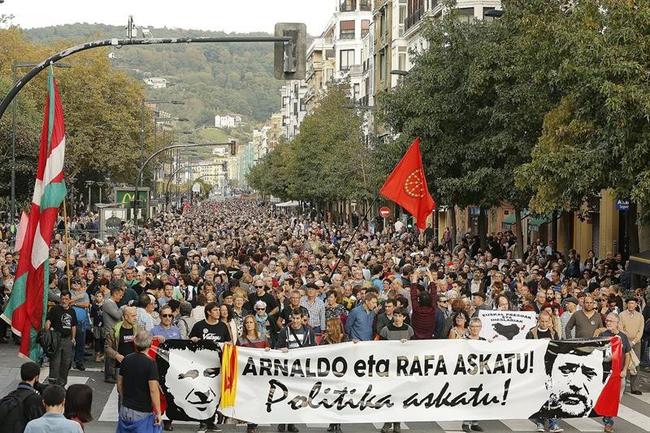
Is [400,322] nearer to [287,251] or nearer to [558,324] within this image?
[558,324]

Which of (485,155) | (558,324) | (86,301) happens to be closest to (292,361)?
(558,324)

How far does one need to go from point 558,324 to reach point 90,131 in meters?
65.9

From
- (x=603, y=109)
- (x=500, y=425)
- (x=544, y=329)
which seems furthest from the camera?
(x=603, y=109)

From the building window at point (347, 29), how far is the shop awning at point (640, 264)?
91993 mm

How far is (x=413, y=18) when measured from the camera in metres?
68.8

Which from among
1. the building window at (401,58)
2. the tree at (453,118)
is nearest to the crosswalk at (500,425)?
→ the tree at (453,118)

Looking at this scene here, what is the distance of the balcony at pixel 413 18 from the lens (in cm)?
6650

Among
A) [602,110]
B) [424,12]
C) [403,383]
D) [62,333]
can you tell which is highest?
[424,12]

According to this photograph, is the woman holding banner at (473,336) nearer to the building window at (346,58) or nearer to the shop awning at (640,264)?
the shop awning at (640,264)

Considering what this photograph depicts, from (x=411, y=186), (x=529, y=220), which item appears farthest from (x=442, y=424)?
(x=529, y=220)

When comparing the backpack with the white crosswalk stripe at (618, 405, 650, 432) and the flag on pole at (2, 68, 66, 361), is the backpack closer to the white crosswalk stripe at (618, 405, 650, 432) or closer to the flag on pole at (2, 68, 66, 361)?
the flag on pole at (2, 68, 66, 361)

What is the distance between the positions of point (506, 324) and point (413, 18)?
5395 cm

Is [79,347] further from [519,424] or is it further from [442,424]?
[519,424]

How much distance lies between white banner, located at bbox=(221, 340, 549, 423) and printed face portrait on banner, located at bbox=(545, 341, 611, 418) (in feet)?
0.62
